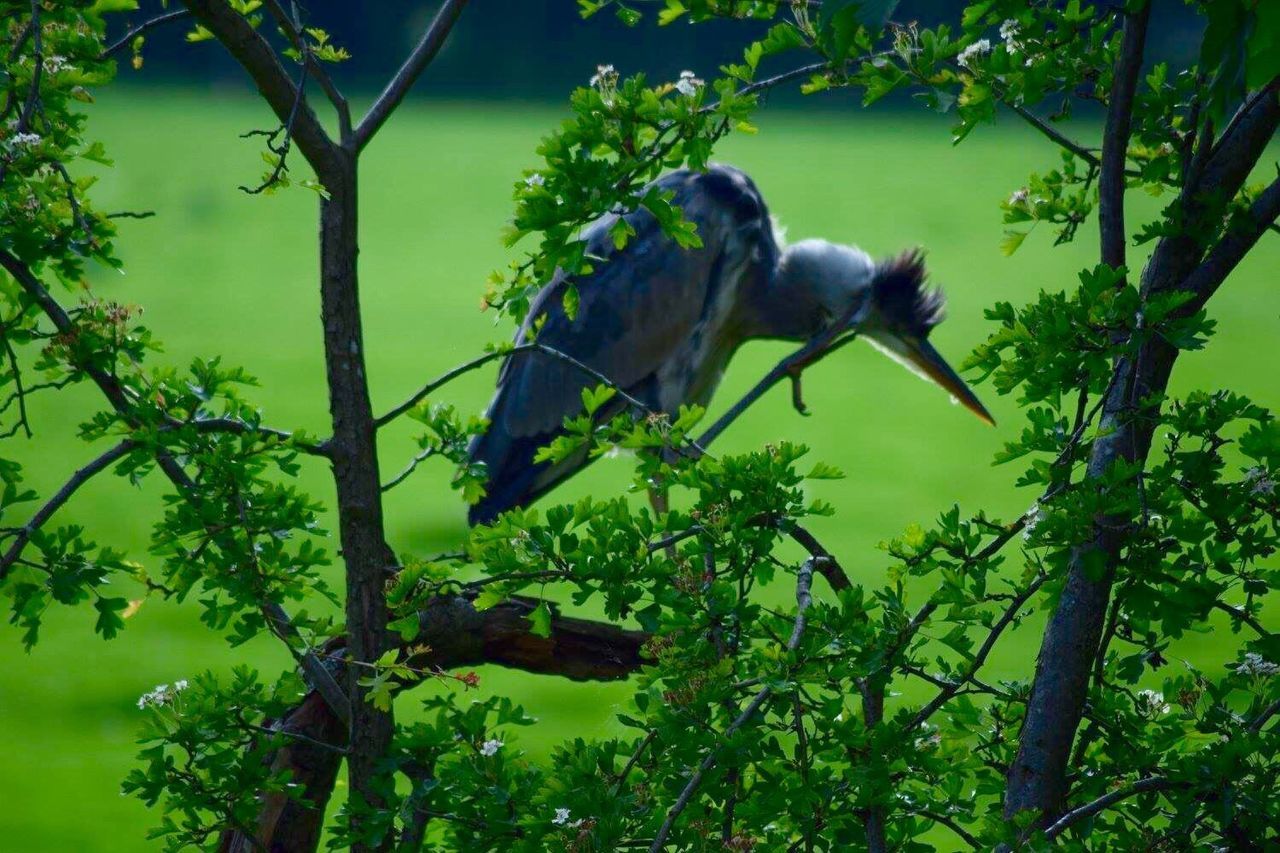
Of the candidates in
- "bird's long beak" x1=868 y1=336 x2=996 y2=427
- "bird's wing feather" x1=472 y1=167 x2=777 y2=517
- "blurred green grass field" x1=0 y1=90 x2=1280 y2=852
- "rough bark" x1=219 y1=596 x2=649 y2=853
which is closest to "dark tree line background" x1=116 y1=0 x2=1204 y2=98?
"blurred green grass field" x1=0 y1=90 x2=1280 y2=852

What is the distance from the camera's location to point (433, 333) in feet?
15.8

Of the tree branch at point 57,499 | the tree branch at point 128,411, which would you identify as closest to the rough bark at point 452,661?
the tree branch at point 128,411

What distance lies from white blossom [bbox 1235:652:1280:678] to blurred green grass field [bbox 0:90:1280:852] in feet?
6.00

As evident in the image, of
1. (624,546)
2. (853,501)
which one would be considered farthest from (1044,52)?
(853,501)

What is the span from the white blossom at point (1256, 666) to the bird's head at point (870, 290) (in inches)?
81.9

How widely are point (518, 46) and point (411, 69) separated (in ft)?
20.6

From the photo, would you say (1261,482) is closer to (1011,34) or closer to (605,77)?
(1011,34)

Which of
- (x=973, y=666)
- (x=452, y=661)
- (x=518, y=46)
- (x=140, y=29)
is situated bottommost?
(x=973, y=666)

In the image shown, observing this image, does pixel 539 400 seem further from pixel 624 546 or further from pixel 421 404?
pixel 624 546

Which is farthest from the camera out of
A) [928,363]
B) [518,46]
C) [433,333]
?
[518,46]

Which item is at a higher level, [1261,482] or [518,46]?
[518,46]

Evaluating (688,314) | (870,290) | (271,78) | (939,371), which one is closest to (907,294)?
(870,290)

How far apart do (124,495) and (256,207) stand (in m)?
2.46

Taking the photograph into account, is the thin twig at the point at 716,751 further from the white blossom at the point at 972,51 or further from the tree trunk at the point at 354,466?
the white blossom at the point at 972,51
